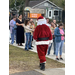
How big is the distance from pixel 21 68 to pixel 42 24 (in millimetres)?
1650

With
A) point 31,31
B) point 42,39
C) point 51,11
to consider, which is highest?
point 51,11

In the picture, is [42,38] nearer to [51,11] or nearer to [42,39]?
[42,39]

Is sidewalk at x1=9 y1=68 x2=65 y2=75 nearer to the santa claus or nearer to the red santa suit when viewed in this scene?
the santa claus

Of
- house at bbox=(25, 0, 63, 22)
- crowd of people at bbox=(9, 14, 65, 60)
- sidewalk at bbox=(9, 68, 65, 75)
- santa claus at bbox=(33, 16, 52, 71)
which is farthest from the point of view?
house at bbox=(25, 0, 63, 22)

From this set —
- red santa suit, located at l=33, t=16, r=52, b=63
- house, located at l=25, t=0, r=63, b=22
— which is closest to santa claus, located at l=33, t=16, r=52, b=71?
red santa suit, located at l=33, t=16, r=52, b=63

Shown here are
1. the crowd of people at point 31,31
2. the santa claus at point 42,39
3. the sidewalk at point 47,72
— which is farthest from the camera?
the crowd of people at point 31,31

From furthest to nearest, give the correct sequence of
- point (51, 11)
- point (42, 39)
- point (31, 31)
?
point (51, 11)
point (31, 31)
point (42, 39)

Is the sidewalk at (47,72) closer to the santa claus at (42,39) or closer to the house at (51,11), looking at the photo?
the santa claus at (42,39)

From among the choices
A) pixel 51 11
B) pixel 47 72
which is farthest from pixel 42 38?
pixel 51 11

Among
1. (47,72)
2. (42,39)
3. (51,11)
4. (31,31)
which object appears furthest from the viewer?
(51,11)

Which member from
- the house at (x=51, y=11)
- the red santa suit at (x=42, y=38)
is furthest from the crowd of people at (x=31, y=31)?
the house at (x=51, y=11)
